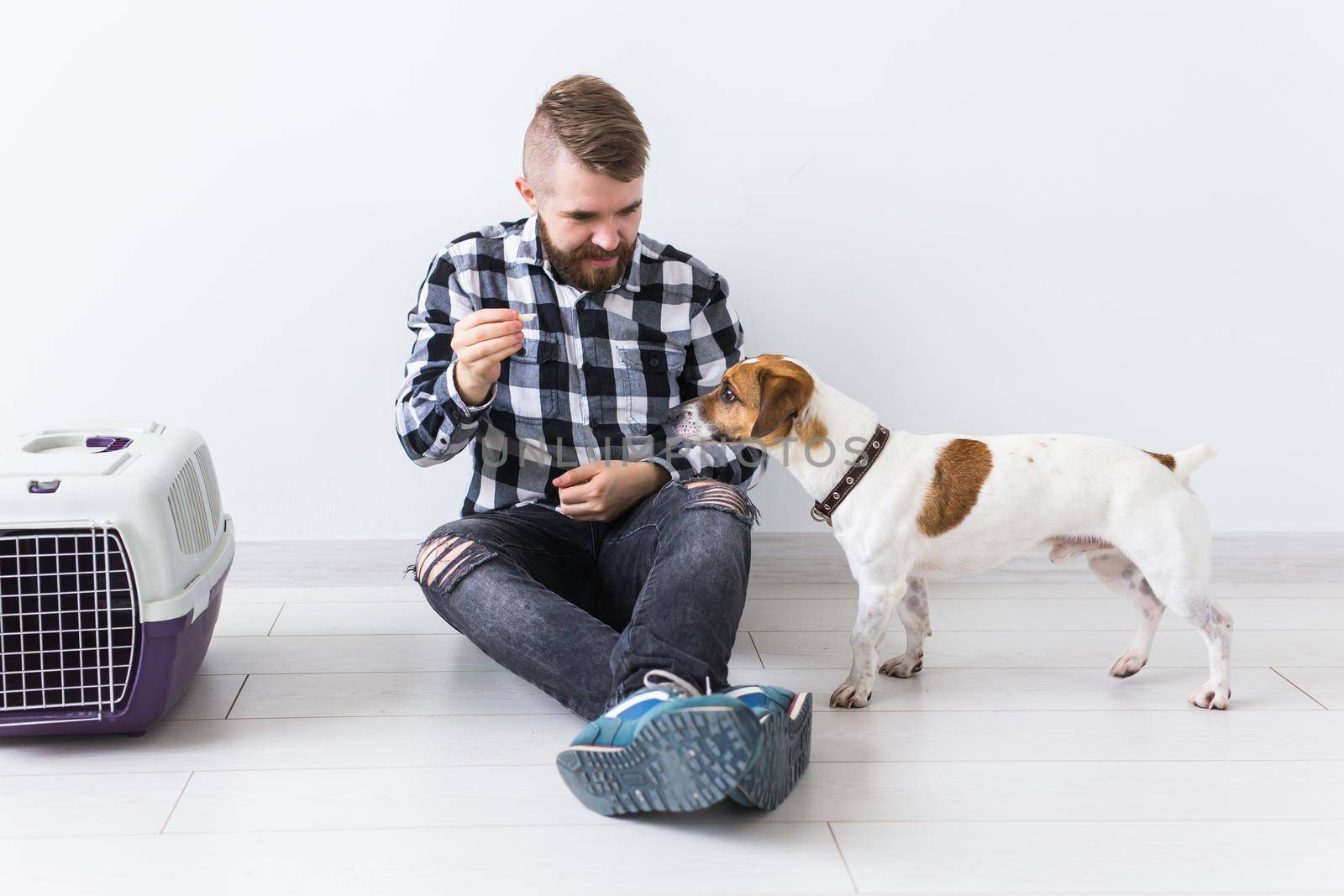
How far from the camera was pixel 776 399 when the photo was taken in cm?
159

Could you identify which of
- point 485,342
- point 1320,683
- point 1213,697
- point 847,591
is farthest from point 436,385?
point 1320,683

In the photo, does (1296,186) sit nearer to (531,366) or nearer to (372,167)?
(531,366)

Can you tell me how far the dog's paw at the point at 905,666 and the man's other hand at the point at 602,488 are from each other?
0.49 metres

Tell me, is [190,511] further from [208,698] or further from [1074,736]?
[1074,736]

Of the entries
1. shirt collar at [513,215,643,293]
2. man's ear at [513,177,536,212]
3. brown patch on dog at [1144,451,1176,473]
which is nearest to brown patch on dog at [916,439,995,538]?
brown patch on dog at [1144,451,1176,473]

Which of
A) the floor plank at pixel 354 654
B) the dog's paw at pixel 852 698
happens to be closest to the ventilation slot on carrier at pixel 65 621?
the floor plank at pixel 354 654

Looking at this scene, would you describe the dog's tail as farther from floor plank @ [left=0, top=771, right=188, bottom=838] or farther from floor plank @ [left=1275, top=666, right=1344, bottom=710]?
floor plank @ [left=0, top=771, right=188, bottom=838]

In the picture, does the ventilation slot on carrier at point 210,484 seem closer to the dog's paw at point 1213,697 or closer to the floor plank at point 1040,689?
the floor plank at point 1040,689

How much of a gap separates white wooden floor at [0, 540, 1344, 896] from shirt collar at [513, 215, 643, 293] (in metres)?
0.66

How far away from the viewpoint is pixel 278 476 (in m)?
2.21

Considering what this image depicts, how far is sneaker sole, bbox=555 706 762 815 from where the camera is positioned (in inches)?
44.7

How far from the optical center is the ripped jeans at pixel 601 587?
1399 mm

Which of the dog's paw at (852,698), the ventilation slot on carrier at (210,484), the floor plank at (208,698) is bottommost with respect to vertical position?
the floor plank at (208,698)

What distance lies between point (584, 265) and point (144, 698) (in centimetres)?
89
